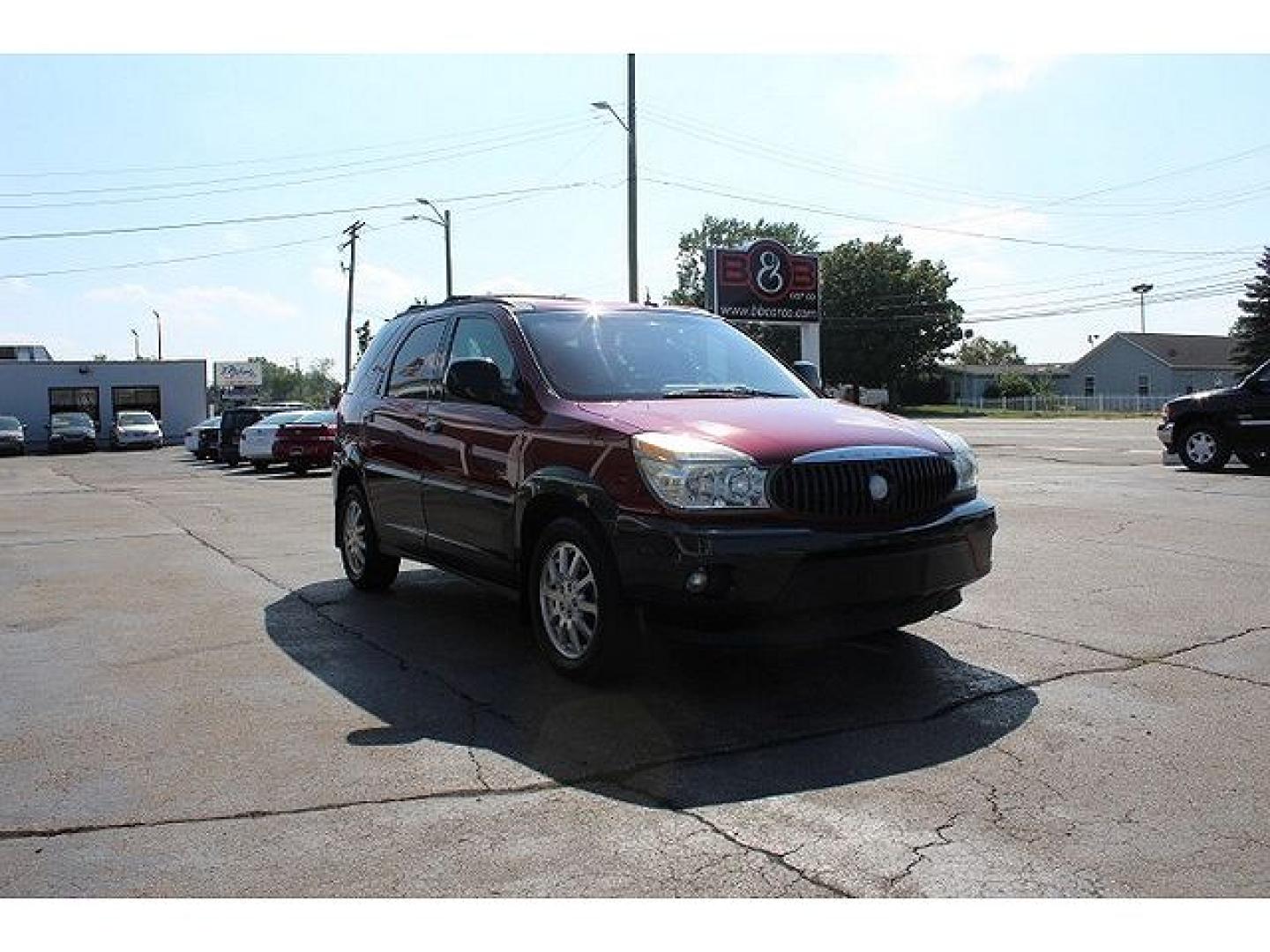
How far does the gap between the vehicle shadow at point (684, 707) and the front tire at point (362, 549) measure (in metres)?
1.08

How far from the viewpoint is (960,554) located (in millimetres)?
5004

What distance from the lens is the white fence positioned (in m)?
72.8

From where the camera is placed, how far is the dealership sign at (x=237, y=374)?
79.9 metres

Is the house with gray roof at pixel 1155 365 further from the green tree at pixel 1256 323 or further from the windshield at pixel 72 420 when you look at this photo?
the windshield at pixel 72 420

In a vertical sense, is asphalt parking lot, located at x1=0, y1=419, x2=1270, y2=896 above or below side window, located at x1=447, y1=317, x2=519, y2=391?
below

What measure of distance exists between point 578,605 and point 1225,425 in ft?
46.5

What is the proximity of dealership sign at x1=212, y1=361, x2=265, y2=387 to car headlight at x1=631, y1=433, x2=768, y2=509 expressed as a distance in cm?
8073

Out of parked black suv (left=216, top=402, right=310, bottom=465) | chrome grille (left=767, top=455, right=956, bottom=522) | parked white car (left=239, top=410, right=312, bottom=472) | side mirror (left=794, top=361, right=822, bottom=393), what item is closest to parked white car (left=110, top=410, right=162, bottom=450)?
parked black suv (left=216, top=402, right=310, bottom=465)

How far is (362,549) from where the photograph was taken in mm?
7641

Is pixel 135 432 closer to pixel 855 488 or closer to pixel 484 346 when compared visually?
pixel 484 346

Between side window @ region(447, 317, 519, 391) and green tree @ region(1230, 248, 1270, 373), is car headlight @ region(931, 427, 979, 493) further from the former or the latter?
green tree @ region(1230, 248, 1270, 373)

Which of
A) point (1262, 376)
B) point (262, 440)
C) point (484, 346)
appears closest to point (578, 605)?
point (484, 346)

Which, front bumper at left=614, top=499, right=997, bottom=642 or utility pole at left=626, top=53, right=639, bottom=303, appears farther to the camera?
utility pole at left=626, top=53, right=639, bottom=303

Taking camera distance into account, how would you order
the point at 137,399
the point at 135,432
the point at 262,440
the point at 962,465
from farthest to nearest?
the point at 137,399, the point at 135,432, the point at 262,440, the point at 962,465
